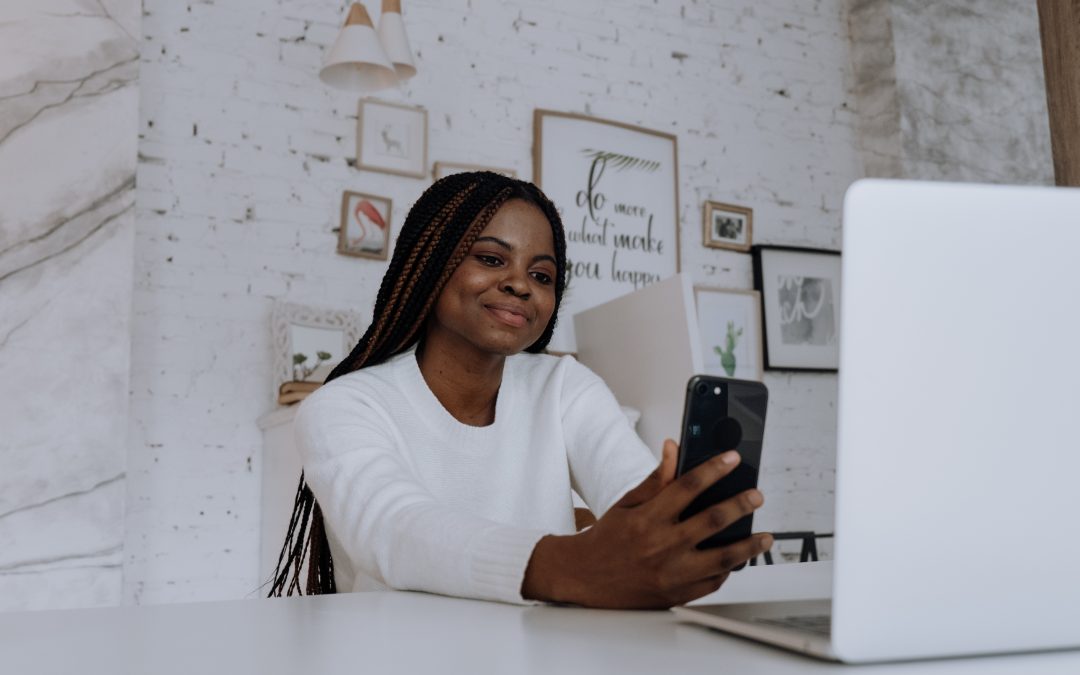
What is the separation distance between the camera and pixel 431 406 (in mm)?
1502

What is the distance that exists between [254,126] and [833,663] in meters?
2.90

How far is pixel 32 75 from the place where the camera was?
2.36 m

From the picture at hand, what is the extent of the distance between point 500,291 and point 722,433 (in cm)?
88

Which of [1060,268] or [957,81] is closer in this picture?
[1060,268]

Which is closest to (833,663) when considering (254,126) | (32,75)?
(32,75)

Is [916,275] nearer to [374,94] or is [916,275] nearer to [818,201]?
[374,94]

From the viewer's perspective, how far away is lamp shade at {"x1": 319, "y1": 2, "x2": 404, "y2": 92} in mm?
2623

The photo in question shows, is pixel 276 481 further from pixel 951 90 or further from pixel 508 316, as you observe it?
pixel 951 90

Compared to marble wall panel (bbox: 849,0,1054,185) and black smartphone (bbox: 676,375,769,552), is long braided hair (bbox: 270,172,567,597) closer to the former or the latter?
black smartphone (bbox: 676,375,769,552)

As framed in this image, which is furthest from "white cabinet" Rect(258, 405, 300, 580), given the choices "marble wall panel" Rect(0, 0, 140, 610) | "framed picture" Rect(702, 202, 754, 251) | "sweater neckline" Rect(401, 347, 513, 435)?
"framed picture" Rect(702, 202, 754, 251)

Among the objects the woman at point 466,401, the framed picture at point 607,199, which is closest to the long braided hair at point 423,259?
the woman at point 466,401

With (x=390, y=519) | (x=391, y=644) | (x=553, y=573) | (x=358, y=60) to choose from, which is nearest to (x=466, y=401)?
(x=390, y=519)

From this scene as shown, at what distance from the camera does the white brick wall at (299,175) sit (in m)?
2.86

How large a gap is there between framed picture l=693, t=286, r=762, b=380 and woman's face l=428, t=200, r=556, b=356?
6.92 feet
